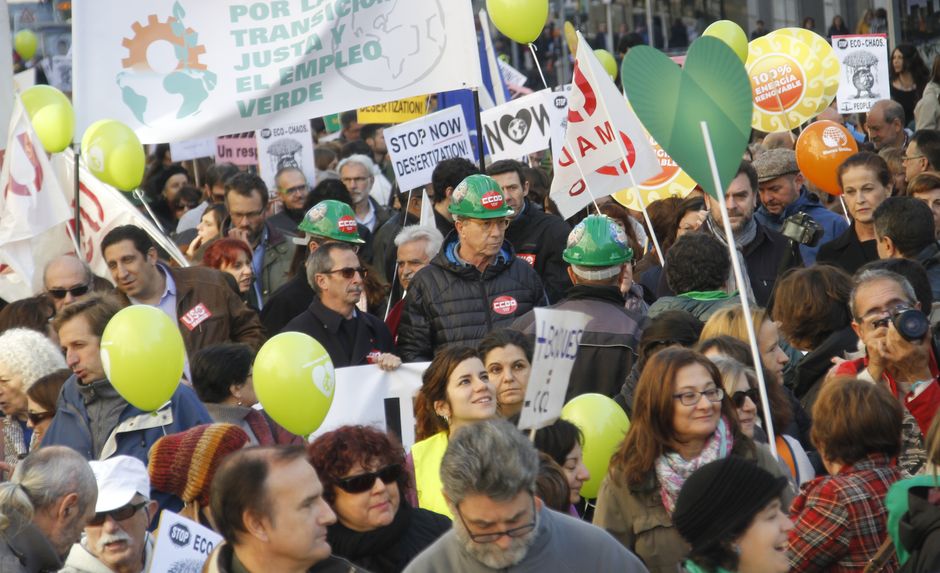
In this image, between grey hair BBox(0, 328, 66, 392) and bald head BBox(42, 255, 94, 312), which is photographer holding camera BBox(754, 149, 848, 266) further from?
grey hair BBox(0, 328, 66, 392)

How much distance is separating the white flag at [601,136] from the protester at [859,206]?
3.36ft

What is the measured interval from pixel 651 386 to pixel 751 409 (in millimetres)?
581

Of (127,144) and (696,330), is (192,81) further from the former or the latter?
(696,330)

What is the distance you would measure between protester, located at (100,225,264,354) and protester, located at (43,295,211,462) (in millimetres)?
1272

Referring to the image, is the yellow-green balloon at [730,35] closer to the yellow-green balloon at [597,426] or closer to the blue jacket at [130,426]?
the yellow-green balloon at [597,426]

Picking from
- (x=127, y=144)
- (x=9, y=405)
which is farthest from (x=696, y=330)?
(x=127, y=144)

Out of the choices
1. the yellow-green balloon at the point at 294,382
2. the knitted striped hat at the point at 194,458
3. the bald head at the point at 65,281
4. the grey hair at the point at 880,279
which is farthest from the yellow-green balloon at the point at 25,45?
the grey hair at the point at 880,279

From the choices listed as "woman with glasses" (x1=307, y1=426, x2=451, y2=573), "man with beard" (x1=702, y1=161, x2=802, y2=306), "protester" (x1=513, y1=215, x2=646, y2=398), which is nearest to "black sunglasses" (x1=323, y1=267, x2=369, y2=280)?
"protester" (x1=513, y1=215, x2=646, y2=398)

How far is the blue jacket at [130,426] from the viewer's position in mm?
6008

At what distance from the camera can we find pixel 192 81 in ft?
29.1

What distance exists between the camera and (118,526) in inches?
189

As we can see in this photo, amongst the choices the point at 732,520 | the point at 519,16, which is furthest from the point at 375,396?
the point at 519,16

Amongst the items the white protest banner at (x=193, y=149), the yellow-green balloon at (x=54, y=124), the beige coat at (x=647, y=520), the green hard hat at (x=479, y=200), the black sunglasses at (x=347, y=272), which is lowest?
the beige coat at (x=647, y=520)

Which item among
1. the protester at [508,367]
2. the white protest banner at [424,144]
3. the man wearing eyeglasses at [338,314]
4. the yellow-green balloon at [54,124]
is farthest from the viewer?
the white protest banner at [424,144]
